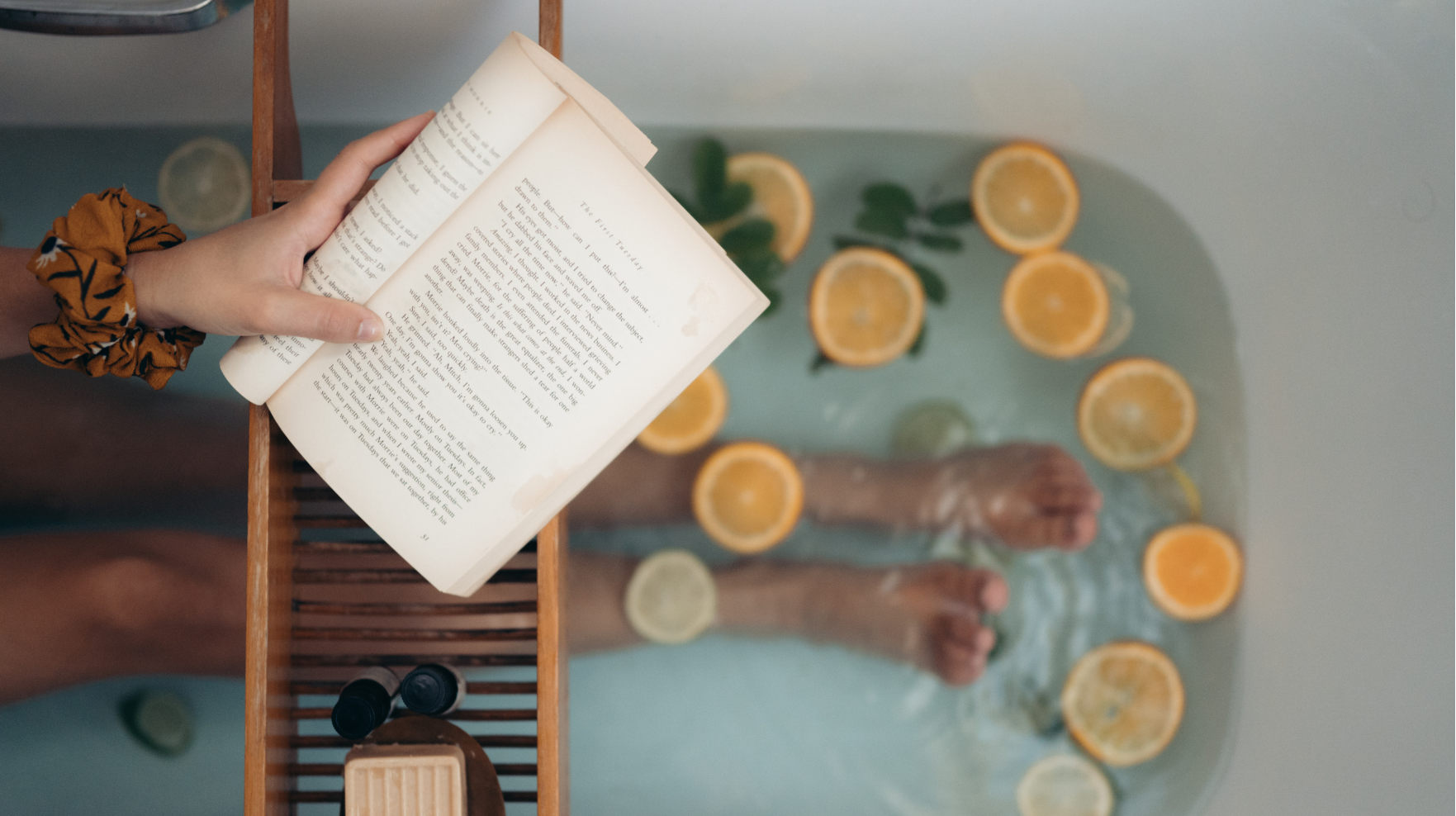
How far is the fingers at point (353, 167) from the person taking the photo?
0.56 meters

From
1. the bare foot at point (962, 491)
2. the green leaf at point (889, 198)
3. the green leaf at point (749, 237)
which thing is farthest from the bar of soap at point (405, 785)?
the green leaf at point (889, 198)

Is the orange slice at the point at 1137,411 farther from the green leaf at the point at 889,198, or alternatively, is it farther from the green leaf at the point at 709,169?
the green leaf at the point at 709,169

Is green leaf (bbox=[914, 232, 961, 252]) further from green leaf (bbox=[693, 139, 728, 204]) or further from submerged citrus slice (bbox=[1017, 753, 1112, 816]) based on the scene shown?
submerged citrus slice (bbox=[1017, 753, 1112, 816])

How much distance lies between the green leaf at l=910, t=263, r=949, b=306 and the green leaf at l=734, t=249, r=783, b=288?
6.4 inches

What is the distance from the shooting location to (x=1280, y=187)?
986 millimetres

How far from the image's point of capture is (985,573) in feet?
3.15

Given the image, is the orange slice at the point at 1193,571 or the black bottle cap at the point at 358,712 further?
the orange slice at the point at 1193,571

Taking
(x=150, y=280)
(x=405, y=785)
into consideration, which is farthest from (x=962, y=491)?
(x=150, y=280)

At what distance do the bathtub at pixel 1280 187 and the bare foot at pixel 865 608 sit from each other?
29cm

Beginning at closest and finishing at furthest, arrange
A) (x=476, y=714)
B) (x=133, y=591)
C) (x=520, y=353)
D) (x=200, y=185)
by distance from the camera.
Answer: (x=520, y=353), (x=476, y=714), (x=133, y=591), (x=200, y=185)

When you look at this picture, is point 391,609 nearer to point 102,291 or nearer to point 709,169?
point 102,291

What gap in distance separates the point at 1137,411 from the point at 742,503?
483 millimetres

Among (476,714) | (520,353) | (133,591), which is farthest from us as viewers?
(133,591)

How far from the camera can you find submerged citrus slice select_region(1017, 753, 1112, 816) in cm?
95
